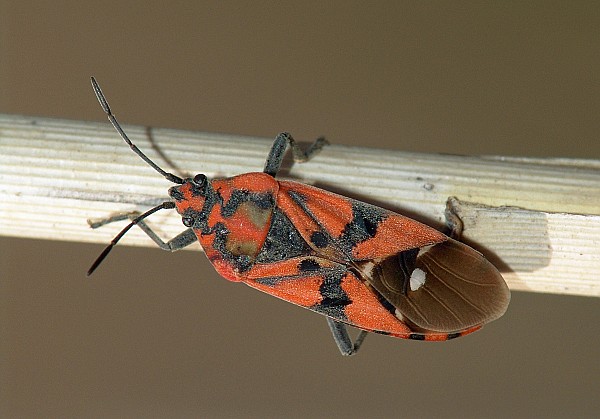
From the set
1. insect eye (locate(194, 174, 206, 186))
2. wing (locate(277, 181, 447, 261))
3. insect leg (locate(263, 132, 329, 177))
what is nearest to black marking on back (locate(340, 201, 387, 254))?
wing (locate(277, 181, 447, 261))

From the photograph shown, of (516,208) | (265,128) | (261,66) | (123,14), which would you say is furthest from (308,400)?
(123,14)

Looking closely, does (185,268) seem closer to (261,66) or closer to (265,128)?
(265,128)

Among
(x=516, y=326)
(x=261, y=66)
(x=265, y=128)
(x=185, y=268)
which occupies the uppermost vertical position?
(x=261, y=66)

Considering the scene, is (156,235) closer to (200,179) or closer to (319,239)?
(200,179)

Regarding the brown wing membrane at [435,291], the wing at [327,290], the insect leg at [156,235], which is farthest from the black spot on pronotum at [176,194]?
the brown wing membrane at [435,291]

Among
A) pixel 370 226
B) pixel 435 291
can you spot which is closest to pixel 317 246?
pixel 370 226

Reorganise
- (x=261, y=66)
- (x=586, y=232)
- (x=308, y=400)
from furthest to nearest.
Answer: (x=261, y=66) → (x=308, y=400) → (x=586, y=232)
